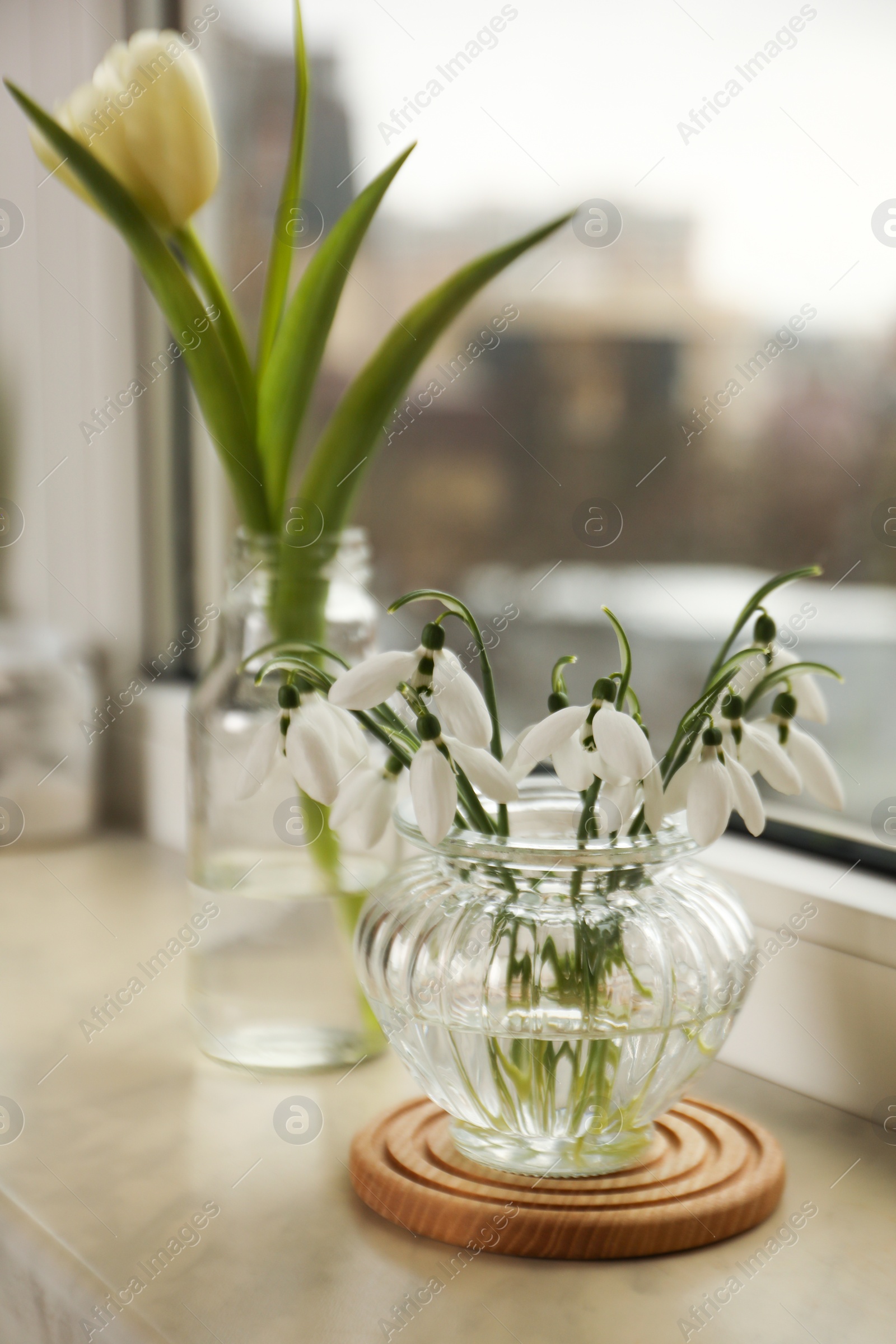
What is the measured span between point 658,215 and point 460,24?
252 millimetres

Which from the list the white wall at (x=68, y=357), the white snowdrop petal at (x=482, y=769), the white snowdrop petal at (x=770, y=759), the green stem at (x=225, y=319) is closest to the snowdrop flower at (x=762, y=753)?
the white snowdrop petal at (x=770, y=759)

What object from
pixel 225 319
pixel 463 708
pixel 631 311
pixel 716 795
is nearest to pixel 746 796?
pixel 716 795

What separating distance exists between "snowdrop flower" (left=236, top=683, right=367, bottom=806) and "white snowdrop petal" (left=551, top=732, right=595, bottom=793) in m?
0.11

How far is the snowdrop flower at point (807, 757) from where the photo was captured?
22.7 inches

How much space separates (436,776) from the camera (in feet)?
1.64

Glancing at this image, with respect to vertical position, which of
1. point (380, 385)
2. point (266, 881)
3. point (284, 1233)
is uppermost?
point (380, 385)

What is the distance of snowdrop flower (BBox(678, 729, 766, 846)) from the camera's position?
1.66 ft

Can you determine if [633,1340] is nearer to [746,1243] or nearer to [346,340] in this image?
[746,1243]

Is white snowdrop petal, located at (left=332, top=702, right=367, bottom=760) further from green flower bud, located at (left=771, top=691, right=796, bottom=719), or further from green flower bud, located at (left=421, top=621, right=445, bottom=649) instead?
green flower bud, located at (left=771, top=691, right=796, bottom=719)

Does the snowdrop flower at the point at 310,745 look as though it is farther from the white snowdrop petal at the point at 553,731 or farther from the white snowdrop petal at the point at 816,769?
the white snowdrop petal at the point at 816,769

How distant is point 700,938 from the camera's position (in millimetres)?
561

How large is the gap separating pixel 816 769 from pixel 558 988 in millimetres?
159

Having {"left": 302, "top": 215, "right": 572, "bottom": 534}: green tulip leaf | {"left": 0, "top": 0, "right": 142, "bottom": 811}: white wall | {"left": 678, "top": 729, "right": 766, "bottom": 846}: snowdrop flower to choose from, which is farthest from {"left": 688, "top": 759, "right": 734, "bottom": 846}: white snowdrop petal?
{"left": 0, "top": 0, "right": 142, "bottom": 811}: white wall

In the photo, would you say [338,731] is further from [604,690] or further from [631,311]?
[631,311]
